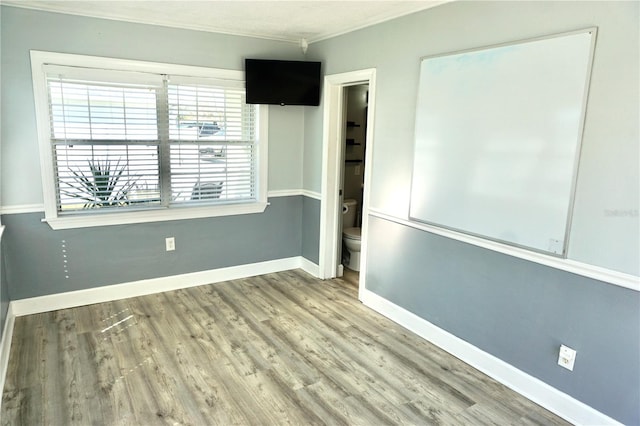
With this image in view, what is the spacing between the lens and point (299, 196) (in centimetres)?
446

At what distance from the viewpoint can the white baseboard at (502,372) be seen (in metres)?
2.17

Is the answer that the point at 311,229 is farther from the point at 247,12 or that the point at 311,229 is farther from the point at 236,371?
the point at 247,12

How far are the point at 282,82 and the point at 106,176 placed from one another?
1763 millimetres

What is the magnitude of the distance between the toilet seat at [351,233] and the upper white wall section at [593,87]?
1.36 metres

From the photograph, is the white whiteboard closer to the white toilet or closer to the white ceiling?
the white ceiling

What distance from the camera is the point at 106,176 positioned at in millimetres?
3424

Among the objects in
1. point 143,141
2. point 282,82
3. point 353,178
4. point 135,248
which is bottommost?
point 135,248

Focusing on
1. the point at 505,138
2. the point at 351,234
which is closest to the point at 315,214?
the point at 351,234

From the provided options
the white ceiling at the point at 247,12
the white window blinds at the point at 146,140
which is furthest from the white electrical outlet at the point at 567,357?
the white window blinds at the point at 146,140

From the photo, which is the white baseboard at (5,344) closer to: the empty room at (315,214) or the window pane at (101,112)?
the empty room at (315,214)

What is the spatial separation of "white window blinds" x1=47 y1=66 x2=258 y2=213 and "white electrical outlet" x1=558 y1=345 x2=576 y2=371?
2.96 m

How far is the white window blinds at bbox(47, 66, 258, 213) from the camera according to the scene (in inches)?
127

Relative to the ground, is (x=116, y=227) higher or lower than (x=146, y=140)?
lower

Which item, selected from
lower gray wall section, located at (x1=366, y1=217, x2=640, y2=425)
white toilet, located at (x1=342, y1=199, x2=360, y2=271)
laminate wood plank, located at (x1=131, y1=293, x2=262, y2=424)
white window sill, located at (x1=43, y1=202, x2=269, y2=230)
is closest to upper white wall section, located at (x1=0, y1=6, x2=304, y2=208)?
white window sill, located at (x1=43, y1=202, x2=269, y2=230)
